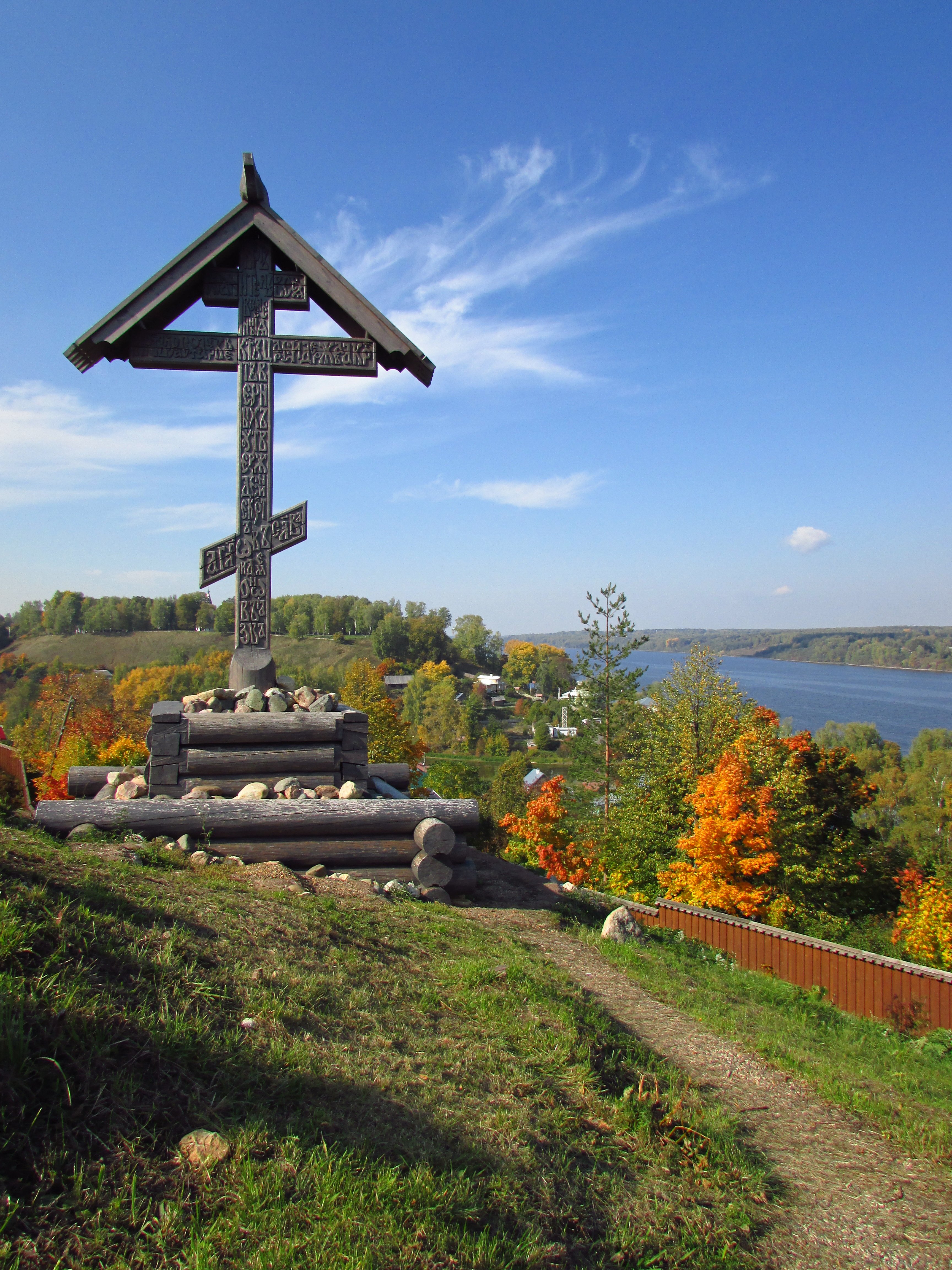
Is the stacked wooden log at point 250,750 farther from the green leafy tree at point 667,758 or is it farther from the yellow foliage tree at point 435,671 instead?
the yellow foliage tree at point 435,671

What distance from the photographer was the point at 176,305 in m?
8.00

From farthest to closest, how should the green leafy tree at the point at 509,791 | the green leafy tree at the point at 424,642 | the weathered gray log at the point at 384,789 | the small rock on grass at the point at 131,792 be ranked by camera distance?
the green leafy tree at the point at 424,642
the green leafy tree at the point at 509,791
the weathered gray log at the point at 384,789
the small rock on grass at the point at 131,792

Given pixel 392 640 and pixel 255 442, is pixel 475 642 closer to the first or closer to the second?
pixel 392 640

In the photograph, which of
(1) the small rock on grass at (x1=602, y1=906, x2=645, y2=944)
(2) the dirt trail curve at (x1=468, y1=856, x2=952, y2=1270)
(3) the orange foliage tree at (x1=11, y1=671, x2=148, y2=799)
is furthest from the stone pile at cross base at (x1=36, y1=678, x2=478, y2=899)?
(3) the orange foliage tree at (x1=11, y1=671, x2=148, y2=799)

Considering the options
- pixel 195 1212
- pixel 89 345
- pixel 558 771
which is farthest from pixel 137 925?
pixel 558 771

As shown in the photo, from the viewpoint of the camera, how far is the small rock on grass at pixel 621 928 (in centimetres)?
716

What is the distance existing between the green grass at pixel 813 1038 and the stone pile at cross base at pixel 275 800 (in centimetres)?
172

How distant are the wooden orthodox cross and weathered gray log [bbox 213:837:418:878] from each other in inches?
81.4

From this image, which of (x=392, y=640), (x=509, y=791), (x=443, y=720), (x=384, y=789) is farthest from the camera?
(x=392, y=640)

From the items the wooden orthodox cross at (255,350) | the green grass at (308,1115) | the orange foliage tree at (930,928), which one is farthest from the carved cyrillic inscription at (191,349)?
the orange foliage tree at (930,928)

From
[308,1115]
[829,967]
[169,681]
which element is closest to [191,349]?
[308,1115]

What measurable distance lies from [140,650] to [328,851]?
98069mm

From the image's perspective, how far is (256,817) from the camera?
637cm

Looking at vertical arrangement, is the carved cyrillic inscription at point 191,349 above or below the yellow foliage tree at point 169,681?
above
